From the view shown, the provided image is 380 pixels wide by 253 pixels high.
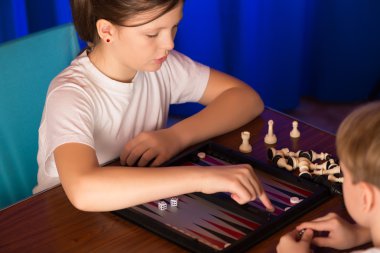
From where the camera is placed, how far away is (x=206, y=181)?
164cm

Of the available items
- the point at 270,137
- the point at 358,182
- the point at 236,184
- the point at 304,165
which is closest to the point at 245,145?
the point at 270,137

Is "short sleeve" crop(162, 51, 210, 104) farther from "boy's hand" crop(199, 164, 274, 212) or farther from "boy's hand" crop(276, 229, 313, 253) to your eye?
"boy's hand" crop(276, 229, 313, 253)

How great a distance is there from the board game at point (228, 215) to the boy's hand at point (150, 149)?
0.19 m

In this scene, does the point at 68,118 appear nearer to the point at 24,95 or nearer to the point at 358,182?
the point at 24,95

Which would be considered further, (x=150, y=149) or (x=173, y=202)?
(x=150, y=149)

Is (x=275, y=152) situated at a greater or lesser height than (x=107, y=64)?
lesser

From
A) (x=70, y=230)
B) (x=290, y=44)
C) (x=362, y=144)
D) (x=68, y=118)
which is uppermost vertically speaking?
(x=362, y=144)

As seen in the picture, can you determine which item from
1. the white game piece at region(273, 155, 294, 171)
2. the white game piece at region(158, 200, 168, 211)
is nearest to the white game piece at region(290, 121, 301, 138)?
the white game piece at region(273, 155, 294, 171)

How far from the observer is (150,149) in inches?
73.5

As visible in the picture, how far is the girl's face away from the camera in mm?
1840

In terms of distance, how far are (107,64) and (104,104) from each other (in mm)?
112

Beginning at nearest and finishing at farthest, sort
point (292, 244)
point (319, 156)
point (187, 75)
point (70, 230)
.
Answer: point (292, 244)
point (70, 230)
point (319, 156)
point (187, 75)

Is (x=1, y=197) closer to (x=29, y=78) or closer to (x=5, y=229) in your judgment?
(x=29, y=78)

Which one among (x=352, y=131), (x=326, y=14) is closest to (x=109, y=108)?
(x=352, y=131)
